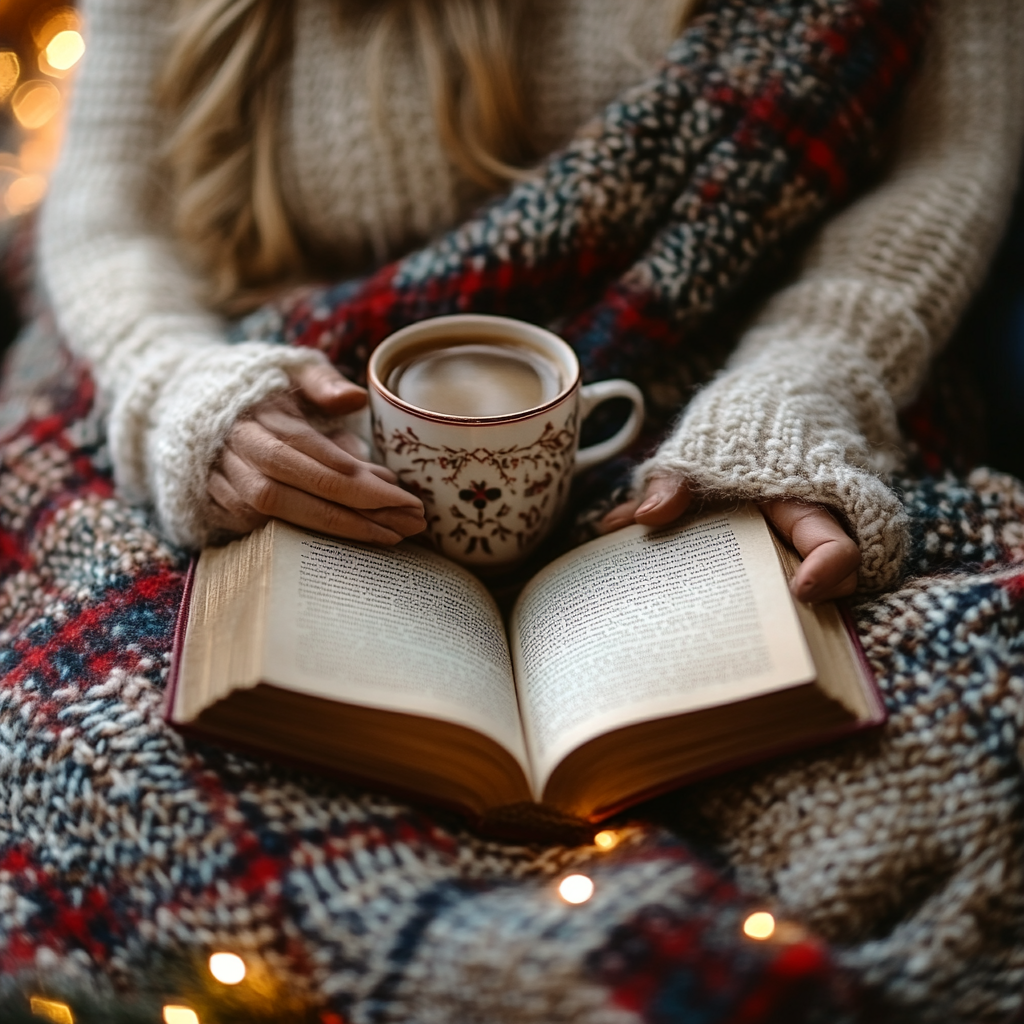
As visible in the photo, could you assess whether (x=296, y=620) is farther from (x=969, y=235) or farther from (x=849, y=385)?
(x=969, y=235)

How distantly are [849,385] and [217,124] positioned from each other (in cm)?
65

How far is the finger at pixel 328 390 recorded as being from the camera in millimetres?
694

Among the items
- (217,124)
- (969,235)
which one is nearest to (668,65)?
(969,235)

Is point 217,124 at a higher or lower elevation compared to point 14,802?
higher

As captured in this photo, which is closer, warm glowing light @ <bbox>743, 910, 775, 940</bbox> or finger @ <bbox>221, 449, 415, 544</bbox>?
warm glowing light @ <bbox>743, 910, 775, 940</bbox>

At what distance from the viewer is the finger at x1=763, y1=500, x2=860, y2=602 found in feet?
1.98

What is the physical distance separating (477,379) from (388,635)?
0.20 m

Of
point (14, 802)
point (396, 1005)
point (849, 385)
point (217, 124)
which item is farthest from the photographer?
point (217, 124)

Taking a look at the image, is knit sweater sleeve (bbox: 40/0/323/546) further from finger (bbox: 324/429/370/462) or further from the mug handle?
the mug handle

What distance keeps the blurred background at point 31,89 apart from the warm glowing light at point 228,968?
40.0 inches

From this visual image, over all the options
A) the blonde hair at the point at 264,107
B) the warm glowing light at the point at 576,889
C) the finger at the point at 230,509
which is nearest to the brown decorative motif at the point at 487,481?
the finger at the point at 230,509

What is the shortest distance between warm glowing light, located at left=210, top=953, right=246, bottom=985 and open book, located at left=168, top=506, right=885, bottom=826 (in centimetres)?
11

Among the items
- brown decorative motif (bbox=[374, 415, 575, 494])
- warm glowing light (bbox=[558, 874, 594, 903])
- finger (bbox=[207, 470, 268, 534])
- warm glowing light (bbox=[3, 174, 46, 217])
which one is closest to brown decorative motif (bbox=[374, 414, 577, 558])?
brown decorative motif (bbox=[374, 415, 575, 494])

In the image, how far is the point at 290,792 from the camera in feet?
1.87
